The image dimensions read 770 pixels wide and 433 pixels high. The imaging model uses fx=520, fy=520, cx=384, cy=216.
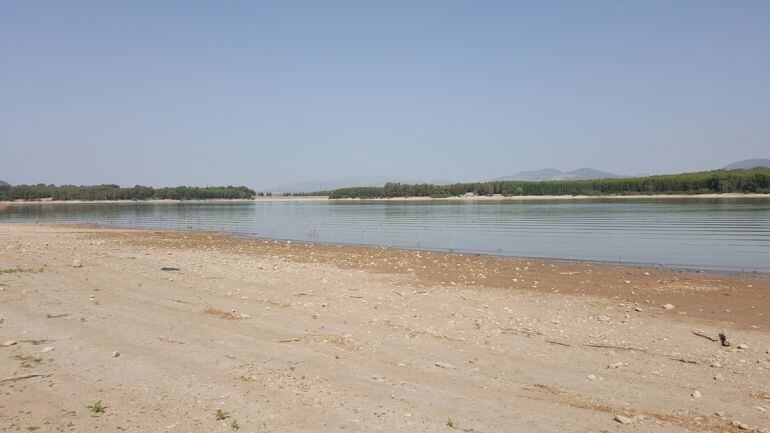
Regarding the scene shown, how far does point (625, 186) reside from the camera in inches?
6230

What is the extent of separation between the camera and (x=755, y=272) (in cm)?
1941

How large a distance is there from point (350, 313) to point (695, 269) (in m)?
15.8

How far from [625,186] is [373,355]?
167 meters

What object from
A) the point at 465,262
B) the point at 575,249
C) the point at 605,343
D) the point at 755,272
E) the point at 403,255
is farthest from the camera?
the point at 575,249

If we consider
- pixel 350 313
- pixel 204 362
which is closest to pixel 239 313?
pixel 350 313

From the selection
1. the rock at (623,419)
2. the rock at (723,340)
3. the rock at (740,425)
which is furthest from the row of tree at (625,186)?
the rock at (623,419)

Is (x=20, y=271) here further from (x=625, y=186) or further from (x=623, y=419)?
(x=625, y=186)

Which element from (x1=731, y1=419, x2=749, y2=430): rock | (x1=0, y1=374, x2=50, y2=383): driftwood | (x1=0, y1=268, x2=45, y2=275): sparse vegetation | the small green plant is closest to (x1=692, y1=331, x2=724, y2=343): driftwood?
(x1=731, y1=419, x2=749, y2=430): rock

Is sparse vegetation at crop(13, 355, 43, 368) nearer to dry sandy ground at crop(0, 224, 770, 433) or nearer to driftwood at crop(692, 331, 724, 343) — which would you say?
dry sandy ground at crop(0, 224, 770, 433)

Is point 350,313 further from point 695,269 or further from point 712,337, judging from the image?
point 695,269

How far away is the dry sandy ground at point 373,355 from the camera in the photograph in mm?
6074

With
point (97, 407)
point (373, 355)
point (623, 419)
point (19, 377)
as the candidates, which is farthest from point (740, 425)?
point (19, 377)

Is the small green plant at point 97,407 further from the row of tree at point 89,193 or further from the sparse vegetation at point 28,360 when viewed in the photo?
the row of tree at point 89,193

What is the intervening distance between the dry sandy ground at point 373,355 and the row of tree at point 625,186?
138333mm
